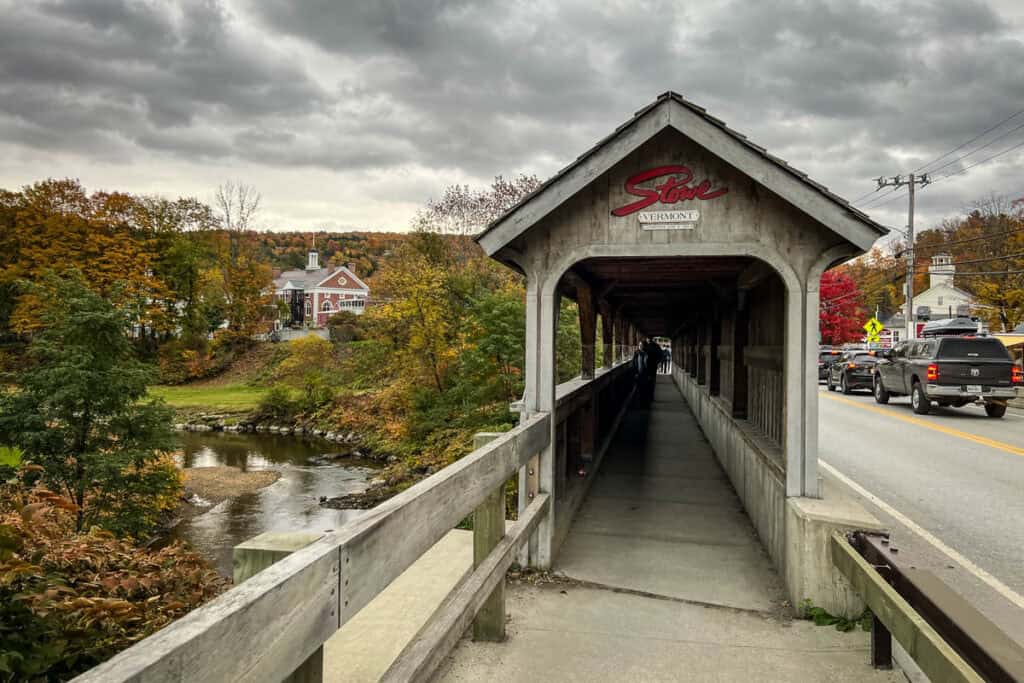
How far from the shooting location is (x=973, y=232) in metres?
46.7

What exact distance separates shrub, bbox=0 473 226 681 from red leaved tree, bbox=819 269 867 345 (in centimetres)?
5235

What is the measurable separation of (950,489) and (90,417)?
1421cm

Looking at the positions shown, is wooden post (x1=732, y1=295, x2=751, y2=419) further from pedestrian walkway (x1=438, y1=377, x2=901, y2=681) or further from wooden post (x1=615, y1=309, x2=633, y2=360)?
wooden post (x1=615, y1=309, x2=633, y2=360)

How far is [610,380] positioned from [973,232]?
48.4m

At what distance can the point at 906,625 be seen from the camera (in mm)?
2822

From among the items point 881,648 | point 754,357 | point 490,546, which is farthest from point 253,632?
point 754,357

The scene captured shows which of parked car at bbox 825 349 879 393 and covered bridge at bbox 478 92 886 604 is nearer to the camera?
covered bridge at bbox 478 92 886 604

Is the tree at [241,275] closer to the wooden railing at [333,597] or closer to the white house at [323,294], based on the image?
the white house at [323,294]

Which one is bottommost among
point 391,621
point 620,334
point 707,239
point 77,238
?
point 391,621

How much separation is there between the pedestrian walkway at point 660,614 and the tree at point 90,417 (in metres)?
9.61

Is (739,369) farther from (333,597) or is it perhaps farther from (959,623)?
(333,597)

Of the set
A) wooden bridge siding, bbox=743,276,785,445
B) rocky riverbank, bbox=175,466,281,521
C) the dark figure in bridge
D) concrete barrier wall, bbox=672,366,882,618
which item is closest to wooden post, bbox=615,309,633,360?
the dark figure in bridge

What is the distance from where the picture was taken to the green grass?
117 ft

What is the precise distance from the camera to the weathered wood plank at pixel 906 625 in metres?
2.39
